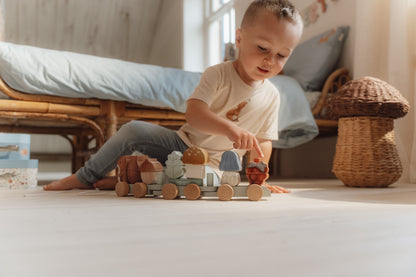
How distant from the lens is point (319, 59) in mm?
1954

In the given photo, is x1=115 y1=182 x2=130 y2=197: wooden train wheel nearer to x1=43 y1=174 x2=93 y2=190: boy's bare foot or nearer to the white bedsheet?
x1=43 y1=174 x2=93 y2=190: boy's bare foot

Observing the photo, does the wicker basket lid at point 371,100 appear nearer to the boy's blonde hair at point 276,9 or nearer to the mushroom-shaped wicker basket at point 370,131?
the mushroom-shaped wicker basket at point 370,131

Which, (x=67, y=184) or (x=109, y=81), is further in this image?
(x=109, y=81)

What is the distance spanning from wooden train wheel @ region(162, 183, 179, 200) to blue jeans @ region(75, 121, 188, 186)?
0.83ft

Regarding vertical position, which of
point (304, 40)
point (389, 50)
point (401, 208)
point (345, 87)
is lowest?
point (401, 208)

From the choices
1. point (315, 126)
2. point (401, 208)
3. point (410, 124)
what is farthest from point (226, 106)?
point (410, 124)

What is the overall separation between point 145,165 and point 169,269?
1.97 feet

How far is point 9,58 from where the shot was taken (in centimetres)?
136

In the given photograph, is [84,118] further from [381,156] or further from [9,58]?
[381,156]

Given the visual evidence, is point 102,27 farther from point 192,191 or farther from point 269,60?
point 192,191

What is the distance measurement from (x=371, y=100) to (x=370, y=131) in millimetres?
114

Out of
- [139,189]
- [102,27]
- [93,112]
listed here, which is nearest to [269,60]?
[139,189]

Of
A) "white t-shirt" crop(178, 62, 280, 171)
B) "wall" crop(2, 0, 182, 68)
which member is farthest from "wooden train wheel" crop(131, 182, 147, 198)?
"wall" crop(2, 0, 182, 68)

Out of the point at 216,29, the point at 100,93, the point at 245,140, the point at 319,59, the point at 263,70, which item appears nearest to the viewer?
the point at 245,140
